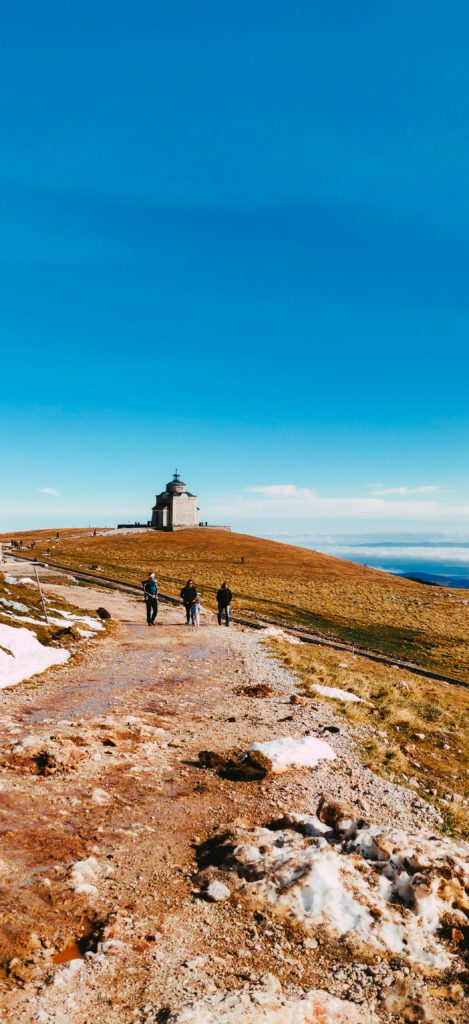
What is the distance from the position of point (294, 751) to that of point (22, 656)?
352 inches

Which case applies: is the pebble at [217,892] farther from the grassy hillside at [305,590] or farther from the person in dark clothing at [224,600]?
the grassy hillside at [305,590]

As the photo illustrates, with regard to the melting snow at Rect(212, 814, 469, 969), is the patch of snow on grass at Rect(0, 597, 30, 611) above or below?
above

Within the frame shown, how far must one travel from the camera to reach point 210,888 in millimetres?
5582

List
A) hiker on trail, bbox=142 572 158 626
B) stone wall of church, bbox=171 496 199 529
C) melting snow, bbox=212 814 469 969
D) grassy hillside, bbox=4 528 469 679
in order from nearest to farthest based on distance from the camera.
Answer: melting snow, bbox=212 814 469 969 < hiker on trail, bbox=142 572 158 626 < grassy hillside, bbox=4 528 469 679 < stone wall of church, bbox=171 496 199 529

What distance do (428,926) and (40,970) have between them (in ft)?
11.5

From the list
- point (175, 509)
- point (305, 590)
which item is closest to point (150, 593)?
point (305, 590)

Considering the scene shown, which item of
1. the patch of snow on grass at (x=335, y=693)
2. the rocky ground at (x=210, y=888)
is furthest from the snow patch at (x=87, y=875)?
the patch of snow on grass at (x=335, y=693)

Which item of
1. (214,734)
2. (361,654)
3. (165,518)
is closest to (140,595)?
(361,654)

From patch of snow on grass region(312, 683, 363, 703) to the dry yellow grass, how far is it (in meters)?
0.20

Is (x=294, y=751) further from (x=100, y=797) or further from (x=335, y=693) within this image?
(x=335, y=693)

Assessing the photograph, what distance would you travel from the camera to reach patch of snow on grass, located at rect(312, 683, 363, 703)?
15094mm

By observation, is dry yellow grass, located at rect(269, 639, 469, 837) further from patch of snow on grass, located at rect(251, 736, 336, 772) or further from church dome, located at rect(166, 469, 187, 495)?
church dome, located at rect(166, 469, 187, 495)

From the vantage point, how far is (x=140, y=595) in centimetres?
3681

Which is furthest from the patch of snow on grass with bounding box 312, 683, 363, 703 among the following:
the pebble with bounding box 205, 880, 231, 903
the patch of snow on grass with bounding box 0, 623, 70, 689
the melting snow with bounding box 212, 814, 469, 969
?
the pebble with bounding box 205, 880, 231, 903
